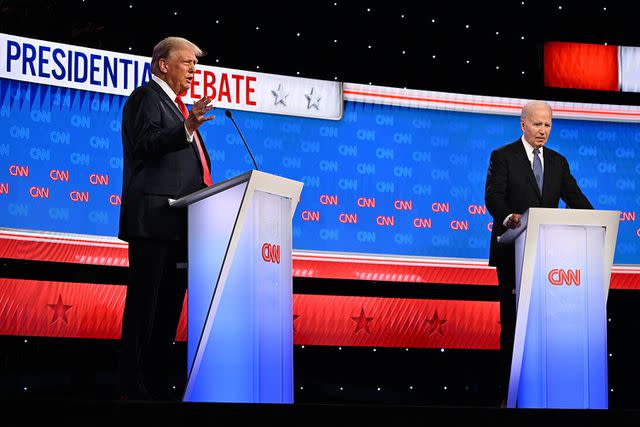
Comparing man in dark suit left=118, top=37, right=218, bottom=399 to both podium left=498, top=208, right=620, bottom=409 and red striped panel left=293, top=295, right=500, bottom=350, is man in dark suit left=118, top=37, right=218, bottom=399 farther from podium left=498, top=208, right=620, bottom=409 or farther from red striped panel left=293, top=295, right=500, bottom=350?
red striped panel left=293, top=295, right=500, bottom=350

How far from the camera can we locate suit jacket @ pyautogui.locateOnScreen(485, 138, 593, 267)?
152 inches

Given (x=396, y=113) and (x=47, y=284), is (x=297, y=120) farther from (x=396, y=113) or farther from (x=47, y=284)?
(x=47, y=284)

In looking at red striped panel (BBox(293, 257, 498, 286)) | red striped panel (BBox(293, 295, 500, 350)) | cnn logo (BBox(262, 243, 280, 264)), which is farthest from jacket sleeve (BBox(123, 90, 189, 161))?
red striped panel (BBox(293, 295, 500, 350))

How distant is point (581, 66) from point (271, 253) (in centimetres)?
302

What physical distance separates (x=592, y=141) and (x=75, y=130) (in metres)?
2.68

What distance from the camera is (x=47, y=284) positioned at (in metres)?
4.38

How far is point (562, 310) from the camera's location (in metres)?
3.24

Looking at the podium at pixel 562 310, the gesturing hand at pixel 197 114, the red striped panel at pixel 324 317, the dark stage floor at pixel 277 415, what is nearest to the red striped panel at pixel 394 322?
the red striped panel at pixel 324 317

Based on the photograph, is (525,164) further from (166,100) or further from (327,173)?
(166,100)

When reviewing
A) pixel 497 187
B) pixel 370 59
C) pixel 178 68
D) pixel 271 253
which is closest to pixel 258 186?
pixel 271 253

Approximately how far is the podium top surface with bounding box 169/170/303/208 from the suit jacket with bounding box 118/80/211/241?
0.06 metres

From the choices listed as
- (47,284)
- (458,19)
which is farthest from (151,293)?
(458,19)

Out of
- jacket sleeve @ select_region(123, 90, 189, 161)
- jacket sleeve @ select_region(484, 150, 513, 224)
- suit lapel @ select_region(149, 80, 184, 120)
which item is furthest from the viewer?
jacket sleeve @ select_region(484, 150, 513, 224)

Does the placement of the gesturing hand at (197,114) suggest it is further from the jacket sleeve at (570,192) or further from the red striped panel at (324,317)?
the red striped panel at (324,317)
